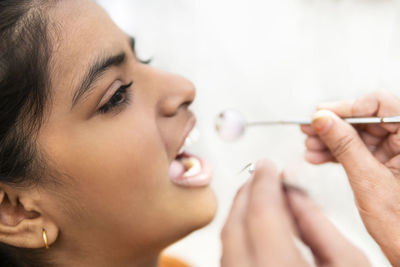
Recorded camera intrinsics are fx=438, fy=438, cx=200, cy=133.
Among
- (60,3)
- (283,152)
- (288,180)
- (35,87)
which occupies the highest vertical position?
(60,3)

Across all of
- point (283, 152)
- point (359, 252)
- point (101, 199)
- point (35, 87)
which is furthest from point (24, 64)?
point (283, 152)

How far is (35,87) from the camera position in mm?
818

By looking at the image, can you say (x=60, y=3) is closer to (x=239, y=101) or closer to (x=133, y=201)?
(x=133, y=201)

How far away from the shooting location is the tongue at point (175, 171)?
938 millimetres

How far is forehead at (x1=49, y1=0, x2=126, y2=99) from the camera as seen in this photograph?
826 mm

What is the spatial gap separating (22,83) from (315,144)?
62 cm

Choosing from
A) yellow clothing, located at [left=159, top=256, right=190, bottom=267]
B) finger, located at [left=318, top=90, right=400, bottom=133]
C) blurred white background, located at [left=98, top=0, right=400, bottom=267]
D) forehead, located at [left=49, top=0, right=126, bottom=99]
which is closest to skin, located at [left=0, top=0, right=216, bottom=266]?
forehead, located at [left=49, top=0, right=126, bottom=99]

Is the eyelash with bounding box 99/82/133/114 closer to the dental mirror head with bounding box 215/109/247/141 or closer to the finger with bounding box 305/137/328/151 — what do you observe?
the dental mirror head with bounding box 215/109/247/141

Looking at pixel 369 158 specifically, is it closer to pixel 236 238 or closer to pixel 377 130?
pixel 377 130

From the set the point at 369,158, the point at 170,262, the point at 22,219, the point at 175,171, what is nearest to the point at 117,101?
the point at 175,171

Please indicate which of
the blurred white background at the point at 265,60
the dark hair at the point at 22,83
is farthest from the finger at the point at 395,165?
the blurred white background at the point at 265,60

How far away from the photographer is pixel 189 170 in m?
1.04

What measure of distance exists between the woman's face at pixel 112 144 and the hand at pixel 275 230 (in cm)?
21

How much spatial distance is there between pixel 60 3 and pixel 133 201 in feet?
1.37
